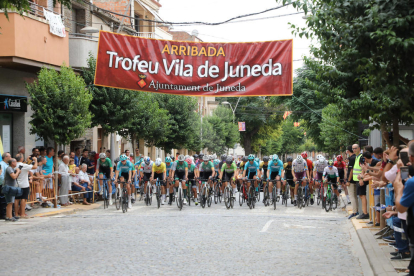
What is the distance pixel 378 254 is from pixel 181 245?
3504 mm

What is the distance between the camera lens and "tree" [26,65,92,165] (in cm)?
1964

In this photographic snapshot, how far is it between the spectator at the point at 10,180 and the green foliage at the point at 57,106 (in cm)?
463

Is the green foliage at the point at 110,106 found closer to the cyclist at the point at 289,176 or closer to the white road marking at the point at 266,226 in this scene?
the cyclist at the point at 289,176

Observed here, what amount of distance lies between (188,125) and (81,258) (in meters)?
33.2

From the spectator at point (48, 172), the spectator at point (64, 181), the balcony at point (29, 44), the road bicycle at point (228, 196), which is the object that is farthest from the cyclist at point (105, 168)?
the balcony at point (29, 44)

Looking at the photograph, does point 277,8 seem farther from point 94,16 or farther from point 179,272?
point 94,16

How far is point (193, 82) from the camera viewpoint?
1752 cm

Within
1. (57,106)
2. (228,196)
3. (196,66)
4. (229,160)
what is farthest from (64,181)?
(196,66)

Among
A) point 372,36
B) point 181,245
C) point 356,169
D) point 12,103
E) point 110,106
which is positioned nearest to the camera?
point 372,36

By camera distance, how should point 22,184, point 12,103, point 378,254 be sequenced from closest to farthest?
point 378,254, point 22,184, point 12,103

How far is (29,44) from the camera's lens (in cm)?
2005

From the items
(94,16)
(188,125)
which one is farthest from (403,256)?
(188,125)

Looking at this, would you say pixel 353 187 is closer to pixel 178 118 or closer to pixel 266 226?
pixel 266 226

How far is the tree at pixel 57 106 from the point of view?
64.4 feet
